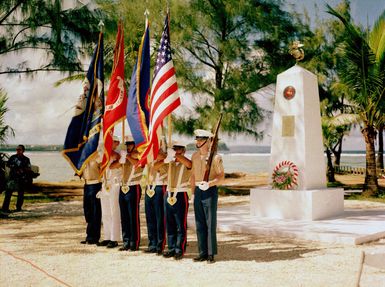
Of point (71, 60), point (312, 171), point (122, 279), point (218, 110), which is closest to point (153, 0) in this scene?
point (218, 110)

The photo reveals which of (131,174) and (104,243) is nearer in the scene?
(131,174)

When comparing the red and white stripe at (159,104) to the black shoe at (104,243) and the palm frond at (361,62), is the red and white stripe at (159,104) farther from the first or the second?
the palm frond at (361,62)

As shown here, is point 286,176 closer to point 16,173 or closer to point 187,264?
point 187,264

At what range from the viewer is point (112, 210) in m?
7.54

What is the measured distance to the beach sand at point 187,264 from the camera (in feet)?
18.0

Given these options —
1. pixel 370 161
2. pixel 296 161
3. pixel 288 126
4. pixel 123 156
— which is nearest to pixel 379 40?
pixel 370 161

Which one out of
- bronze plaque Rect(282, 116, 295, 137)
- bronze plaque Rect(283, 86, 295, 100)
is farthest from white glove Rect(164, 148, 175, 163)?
bronze plaque Rect(283, 86, 295, 100)

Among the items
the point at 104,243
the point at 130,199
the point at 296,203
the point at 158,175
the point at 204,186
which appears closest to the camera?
the point at 204,186

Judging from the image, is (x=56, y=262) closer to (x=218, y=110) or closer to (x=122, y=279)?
(x=122, y=279)

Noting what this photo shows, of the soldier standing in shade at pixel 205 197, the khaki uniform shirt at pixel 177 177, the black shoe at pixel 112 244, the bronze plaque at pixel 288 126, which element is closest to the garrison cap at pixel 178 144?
the soldier standing in shade at pixel 205 197

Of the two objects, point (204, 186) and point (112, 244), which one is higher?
point (204, 186)

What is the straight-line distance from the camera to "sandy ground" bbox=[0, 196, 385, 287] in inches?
215

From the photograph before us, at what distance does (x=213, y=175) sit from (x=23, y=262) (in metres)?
2.76

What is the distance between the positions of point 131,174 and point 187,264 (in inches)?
64.9
